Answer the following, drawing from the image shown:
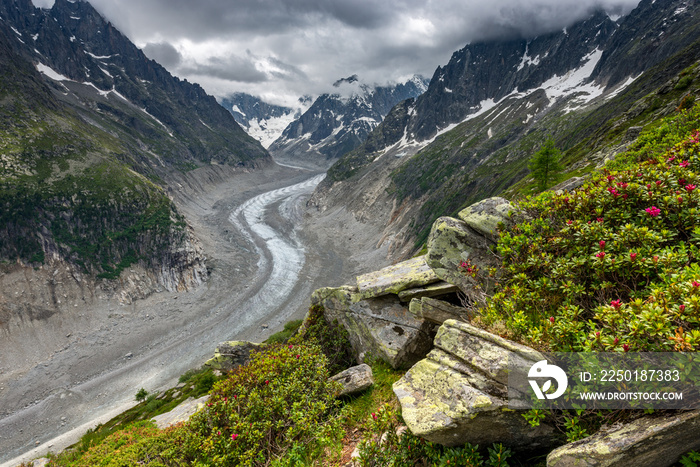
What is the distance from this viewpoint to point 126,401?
43.9 m

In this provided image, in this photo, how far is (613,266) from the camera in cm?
598

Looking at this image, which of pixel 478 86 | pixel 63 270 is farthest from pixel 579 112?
pixel 63 270

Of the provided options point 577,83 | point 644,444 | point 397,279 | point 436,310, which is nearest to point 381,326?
point 397,279

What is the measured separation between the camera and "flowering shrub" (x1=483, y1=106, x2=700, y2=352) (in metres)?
4.47

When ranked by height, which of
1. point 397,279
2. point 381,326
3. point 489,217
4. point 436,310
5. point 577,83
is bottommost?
point 381,326

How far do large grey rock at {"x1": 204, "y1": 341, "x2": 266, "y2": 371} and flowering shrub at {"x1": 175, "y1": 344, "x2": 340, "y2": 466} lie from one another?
55.2ft

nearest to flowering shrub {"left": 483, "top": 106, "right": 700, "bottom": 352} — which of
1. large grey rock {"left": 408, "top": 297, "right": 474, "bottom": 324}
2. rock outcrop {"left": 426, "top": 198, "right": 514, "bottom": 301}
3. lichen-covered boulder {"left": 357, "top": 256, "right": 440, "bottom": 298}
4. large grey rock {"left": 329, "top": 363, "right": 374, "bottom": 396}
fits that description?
rock outcrop {"left": 426, "top": 198, "right": 514, "bottom": 301}

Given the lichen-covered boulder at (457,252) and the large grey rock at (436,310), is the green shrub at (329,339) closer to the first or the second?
the large grey rock at (436,310)

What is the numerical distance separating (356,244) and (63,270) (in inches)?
3102

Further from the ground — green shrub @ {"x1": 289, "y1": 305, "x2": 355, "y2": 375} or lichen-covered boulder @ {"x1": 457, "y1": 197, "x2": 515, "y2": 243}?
lichen-covered boulder @ {"x1": 457, "y1": 197, "x2": 515, "y2": 243}

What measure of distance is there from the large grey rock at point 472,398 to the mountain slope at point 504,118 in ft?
140

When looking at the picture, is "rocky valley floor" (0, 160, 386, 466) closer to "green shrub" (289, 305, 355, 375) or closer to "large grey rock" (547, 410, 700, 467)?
"green shrub" (289, 305, 355, 375)

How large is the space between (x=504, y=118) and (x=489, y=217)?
145 metres

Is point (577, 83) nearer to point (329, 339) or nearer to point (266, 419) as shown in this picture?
point (329, 339)
